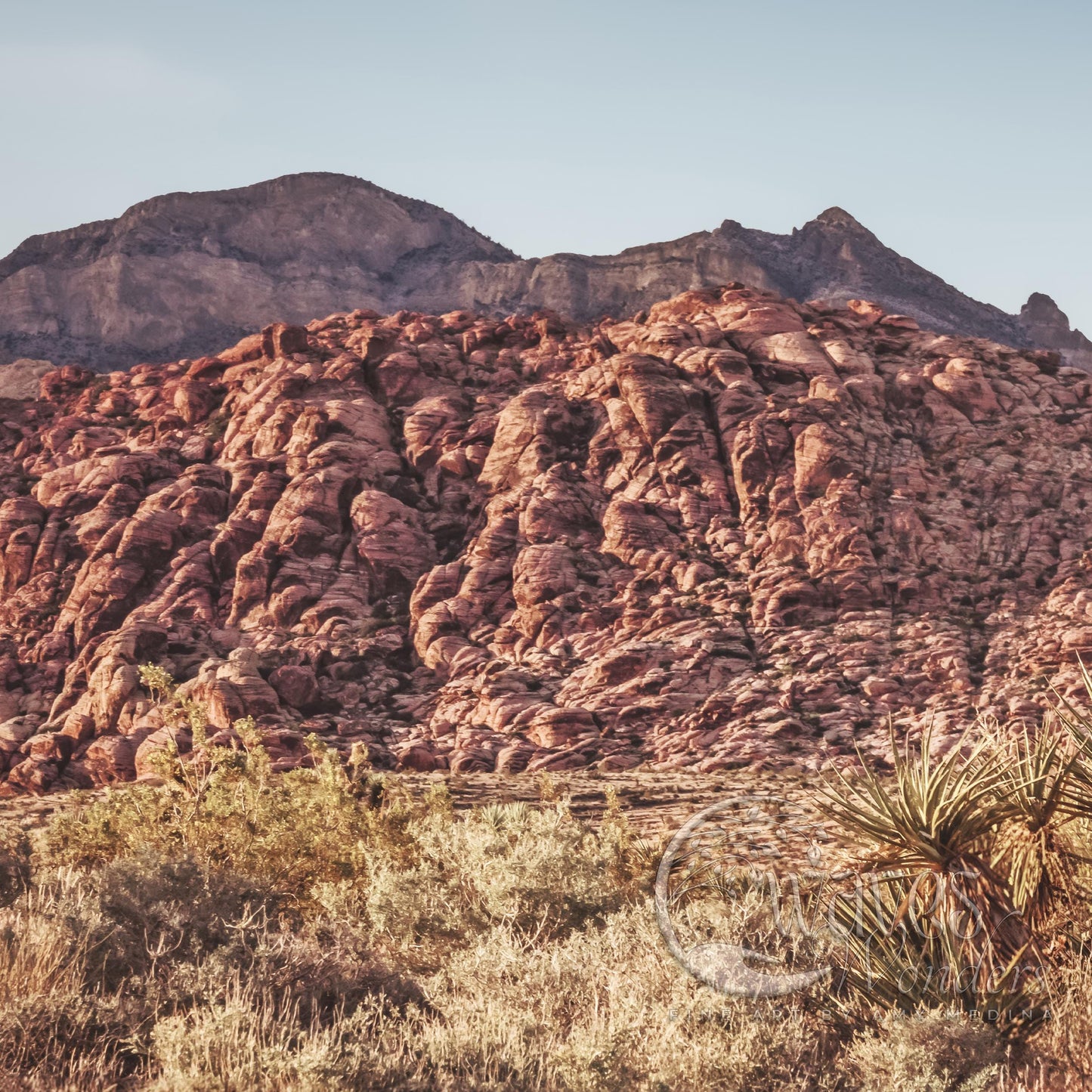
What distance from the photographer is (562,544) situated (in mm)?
56312

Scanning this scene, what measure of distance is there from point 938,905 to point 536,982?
3878 millimetres

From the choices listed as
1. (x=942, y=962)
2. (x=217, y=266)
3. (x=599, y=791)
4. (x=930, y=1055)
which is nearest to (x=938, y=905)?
(x=942, y=962)

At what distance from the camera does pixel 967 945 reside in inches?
414

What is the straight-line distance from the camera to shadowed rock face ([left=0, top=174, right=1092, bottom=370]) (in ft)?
507

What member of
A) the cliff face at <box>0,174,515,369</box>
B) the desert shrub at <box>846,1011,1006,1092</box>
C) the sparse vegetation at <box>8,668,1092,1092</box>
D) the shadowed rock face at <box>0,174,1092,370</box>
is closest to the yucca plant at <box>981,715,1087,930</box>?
the sparse vegetation at <box>8,668,1092,1092</box>

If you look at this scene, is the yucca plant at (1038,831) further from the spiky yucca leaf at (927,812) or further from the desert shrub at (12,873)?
the desert shrub at (12,873)

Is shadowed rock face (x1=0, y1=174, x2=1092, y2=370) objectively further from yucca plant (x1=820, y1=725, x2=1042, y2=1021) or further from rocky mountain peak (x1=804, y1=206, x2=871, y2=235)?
yucca plant (x1=820, y1=725, x2=1042, y2=1021)

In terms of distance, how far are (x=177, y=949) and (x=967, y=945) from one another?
299 inches

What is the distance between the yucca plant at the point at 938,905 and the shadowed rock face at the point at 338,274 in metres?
143

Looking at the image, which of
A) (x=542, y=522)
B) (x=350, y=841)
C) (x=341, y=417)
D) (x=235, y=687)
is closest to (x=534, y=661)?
(x=542, y=522)

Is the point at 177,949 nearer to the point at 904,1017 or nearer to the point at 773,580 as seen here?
the point at 904,1017

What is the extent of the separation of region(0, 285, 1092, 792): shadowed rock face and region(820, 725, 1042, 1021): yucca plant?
3270 cm

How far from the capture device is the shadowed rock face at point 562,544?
155ft

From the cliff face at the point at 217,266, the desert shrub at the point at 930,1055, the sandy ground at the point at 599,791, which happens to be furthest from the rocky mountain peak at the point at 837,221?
the desert shrub at the point at 930,1055
